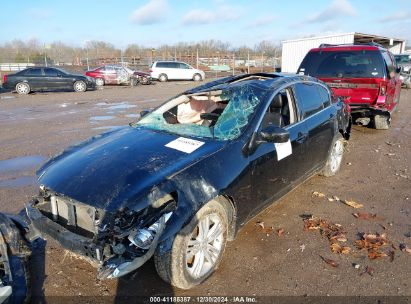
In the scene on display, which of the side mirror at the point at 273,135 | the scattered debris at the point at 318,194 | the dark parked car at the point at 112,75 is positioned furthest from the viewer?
the dark parked car at the point at 112,75

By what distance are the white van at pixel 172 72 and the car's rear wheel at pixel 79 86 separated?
997 cm

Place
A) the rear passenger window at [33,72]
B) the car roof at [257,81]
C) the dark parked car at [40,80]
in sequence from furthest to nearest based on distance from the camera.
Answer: the rear passenger window at [33,72] → the dark parked car at [40,80] → the car roof at [257,81]

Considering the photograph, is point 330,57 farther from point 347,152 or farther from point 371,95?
point 347,152

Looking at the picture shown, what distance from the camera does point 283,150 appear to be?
13.4 feet

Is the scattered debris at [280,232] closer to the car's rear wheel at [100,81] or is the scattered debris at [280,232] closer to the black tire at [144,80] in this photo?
the car's rear wheel at [100,81]

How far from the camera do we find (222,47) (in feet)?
227

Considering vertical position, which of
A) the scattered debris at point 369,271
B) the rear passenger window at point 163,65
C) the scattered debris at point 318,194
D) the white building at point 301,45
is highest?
the white building at point 301,45

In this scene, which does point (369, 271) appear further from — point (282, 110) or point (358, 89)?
point (358, 89)

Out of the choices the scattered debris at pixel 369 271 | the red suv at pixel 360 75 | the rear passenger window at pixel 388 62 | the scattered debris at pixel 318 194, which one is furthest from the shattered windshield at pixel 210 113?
the rear passenger window at pixel 388 62

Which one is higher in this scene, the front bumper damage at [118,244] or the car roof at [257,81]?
the car roof at [257,81]

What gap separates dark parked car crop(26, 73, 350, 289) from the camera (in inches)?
109

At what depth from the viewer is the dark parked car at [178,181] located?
9.08 ft

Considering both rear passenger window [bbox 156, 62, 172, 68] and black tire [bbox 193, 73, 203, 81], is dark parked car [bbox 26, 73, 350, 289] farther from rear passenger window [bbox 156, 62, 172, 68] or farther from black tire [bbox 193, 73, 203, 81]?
black tire [bbox 193, 73, 203, 81]

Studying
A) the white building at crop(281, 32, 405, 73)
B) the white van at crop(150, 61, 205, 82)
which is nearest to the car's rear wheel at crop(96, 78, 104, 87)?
the white van at crop(150, 61, 205, 82)
